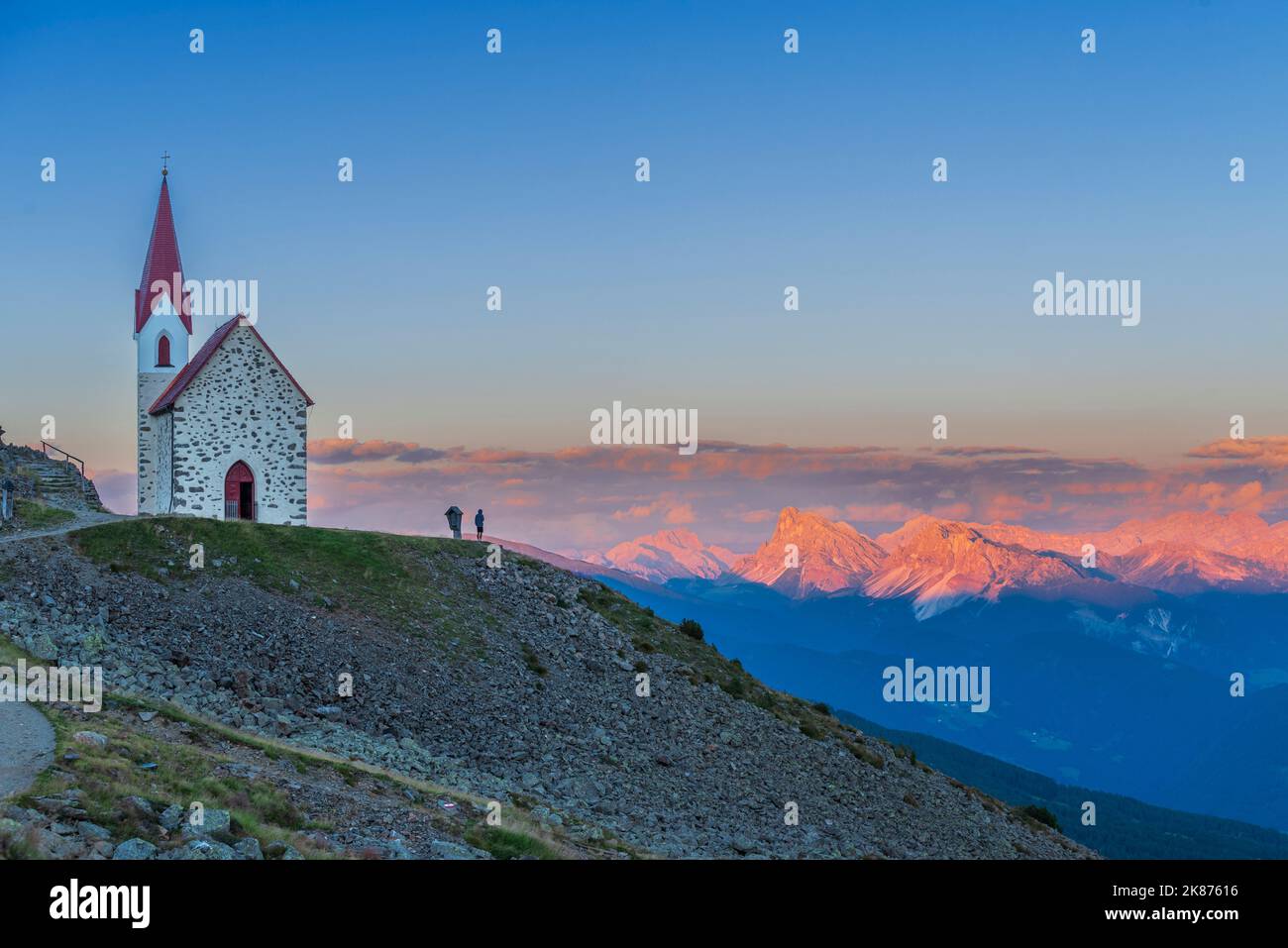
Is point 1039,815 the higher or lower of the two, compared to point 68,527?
lower

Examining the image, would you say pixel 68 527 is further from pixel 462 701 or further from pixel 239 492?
pixel 462 701

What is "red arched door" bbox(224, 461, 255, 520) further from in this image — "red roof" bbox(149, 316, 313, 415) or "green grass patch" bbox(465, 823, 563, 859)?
"green grass patch" bbox(465, 823, 563, 859)

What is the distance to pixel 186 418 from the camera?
5253 cm

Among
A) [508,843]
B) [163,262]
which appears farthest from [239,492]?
[508,843]

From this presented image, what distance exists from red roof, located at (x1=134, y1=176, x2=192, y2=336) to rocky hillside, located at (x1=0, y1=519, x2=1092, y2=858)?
25168 millimetres

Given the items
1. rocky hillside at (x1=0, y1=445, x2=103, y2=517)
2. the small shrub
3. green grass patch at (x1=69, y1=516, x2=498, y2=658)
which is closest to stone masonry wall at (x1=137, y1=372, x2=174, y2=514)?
rocky hillside at (x1=0, y1=445, x2=103, y2=517)

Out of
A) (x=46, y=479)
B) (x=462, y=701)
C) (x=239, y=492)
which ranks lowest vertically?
(x=462, y=701)

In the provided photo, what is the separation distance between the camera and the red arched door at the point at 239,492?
53000 mm

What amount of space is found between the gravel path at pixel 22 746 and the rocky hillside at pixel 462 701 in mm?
608

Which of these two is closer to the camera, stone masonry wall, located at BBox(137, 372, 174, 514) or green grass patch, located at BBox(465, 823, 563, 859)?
green grass patch, located at BBox(465, 823, 563, 859)

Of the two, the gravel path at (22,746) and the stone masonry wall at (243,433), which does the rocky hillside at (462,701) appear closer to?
the gravel path at (22,746)

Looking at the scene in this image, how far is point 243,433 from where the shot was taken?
53438 mm

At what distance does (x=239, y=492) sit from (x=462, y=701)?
23.4m

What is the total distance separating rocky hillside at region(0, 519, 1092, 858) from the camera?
27.5 metres
